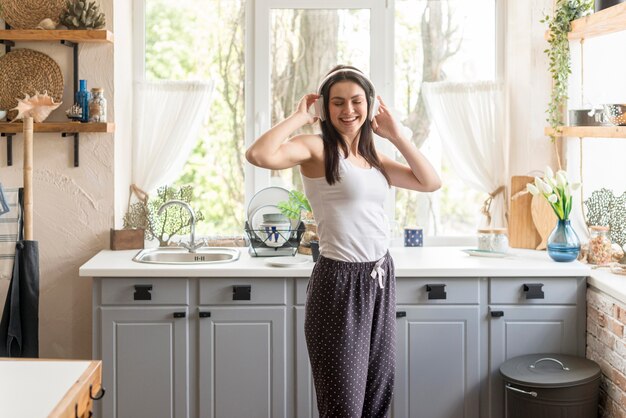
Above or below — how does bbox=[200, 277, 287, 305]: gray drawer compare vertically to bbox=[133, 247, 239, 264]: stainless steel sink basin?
below

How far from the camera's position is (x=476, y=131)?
14.7 ft

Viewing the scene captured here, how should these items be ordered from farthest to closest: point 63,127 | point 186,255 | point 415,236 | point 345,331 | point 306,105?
point 415,236 → point 186,255 → point 63,127 → point 306,105 → point 345,331

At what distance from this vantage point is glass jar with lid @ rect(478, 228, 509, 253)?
13.3ft

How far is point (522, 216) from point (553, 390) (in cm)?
114

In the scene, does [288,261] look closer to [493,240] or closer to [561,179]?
[493,240]

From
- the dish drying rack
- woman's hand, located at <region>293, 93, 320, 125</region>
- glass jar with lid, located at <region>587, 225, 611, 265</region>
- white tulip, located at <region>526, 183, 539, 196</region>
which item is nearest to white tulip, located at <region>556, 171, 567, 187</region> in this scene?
white tulip, located at <region>526, 183, 539, 196</region>

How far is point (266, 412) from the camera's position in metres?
A: 3.71

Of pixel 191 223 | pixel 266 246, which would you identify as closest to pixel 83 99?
pixel 191 223

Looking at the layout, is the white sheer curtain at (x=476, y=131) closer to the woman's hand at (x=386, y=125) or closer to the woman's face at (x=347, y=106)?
the woman's hand at (x=386, y=125)

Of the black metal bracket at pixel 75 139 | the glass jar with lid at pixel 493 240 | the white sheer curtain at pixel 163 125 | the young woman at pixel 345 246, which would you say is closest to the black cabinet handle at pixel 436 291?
the glass jar with lid at pixel 493 240

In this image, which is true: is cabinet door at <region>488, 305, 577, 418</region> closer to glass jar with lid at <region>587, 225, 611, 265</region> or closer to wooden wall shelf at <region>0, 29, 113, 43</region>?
glass jar with lid at <region>587, 225, 611, 265</region>

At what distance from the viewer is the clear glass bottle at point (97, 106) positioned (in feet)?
13.1

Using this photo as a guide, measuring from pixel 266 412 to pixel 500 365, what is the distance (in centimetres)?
99

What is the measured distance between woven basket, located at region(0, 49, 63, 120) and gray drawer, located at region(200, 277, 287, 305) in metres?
1.17
